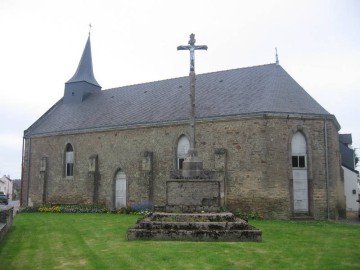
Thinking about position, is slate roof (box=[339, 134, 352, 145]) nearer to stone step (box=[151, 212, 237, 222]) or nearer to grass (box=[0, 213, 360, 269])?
grass (box=[0, 213, 360, 269])

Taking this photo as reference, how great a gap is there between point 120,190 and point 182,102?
22.8 ft

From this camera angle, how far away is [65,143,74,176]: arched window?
88.9ft

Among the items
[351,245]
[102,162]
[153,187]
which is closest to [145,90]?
[102,162]

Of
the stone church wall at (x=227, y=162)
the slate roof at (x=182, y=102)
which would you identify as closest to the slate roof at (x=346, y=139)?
the stone church wall at (x=227, y=162)

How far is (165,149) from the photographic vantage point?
2286 centimetres

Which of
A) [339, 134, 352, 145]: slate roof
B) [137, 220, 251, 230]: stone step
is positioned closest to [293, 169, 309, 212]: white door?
[137, 220, 251, 230]: stone step

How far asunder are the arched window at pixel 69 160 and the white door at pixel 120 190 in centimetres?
428

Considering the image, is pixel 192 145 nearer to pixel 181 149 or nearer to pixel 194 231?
pixel 194 231

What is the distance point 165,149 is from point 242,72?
737cm

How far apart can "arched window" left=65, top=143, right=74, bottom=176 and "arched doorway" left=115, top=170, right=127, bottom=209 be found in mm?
4269

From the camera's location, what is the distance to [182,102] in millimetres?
24297

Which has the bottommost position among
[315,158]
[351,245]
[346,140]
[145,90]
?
[351,245]

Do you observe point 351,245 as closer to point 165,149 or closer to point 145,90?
point 165,149

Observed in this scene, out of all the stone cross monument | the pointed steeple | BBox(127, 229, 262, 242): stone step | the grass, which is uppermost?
the pointed steeple
